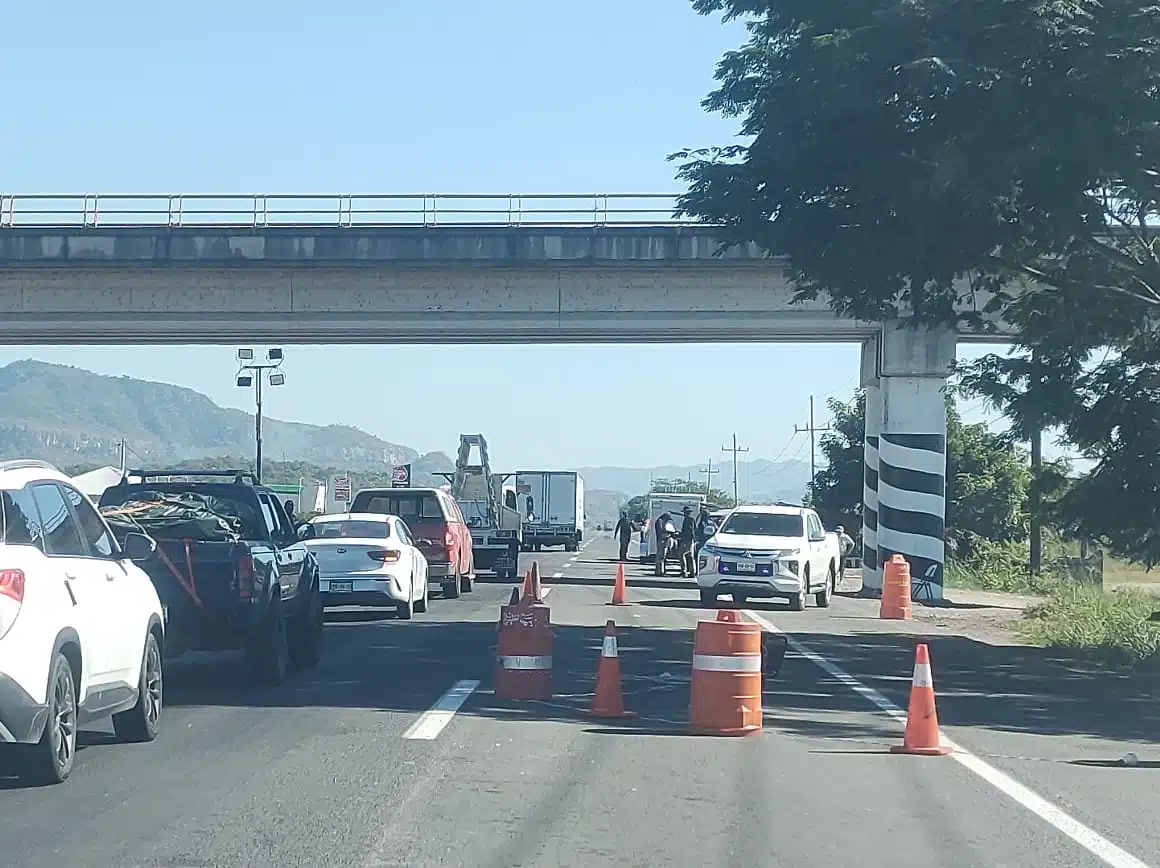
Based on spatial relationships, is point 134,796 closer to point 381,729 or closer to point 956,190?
point 381,729

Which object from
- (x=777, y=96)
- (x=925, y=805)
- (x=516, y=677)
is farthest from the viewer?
(x=777, y=96)

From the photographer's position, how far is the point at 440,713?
13.0 m

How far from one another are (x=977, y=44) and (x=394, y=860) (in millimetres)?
12010

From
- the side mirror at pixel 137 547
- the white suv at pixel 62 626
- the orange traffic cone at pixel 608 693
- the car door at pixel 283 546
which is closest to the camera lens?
the white suv at pixel 62 626

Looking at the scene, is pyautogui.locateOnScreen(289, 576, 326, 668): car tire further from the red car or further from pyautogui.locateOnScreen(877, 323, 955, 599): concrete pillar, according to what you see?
pyautogui.locateOnScreen(877, 323, 955, 599): concrete pillar

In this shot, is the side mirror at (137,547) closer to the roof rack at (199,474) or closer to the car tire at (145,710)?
the car tire at (145,710)

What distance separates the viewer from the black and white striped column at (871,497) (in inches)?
1423

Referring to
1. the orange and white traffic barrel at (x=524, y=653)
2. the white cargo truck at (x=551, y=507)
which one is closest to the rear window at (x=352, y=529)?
the orange and white traffic barrel at (x=524, y=653)

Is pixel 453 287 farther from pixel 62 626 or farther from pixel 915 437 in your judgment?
pixel 62 626

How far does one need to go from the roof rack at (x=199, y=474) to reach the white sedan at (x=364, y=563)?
22.3 feet

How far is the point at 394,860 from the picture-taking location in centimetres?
782

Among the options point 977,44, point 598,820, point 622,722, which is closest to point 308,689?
point 622,722

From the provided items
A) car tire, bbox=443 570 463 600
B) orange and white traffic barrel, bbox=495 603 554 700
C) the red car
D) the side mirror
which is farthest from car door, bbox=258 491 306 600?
car tire, bbox=443 570 463 600

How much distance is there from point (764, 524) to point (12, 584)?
71.8ft
